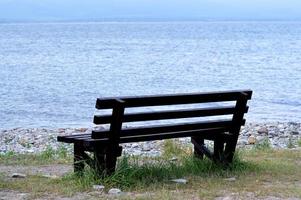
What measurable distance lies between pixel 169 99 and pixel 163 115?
242 millimetres

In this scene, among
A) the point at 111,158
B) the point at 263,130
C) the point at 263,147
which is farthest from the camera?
the point at 263,130

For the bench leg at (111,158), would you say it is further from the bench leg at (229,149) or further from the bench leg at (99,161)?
the bench leg at (229,149)

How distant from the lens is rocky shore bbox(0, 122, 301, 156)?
16.8 meters

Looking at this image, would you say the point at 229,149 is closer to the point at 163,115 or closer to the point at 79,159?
the point at 163,115

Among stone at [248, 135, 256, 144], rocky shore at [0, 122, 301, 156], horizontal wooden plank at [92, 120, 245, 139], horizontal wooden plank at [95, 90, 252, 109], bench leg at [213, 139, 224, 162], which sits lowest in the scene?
rocky shore at [0, 122, 301, 156]

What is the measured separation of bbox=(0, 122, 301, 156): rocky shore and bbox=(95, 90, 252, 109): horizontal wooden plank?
250 inches

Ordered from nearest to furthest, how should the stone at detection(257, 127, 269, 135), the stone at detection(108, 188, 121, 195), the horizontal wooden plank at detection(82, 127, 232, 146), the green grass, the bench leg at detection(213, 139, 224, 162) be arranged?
the stone at detection(108, 188, 121, 195)
the green grass
the horizontal wooden plank at detection(82, 127, 232, 146)
the bench leg at detection(213, 139, 224, 162)
the stone at detection(257, 127, 269, 135)

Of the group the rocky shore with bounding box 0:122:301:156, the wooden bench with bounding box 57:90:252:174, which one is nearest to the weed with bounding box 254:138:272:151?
the rocky shore with bounding box 0:122:301:156

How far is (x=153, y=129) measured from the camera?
9.13m

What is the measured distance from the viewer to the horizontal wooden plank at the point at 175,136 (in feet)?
28.6

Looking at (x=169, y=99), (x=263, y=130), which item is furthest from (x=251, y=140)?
(x=169, y=99)

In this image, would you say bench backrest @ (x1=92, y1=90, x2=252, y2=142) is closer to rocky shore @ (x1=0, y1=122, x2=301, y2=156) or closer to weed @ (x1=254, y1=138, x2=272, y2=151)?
weed @ (x1=254, y1=138, x2=272, y2=151)

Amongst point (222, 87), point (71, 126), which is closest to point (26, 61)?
point (222, 87)

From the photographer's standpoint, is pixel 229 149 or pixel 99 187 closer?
pixel 99 187
